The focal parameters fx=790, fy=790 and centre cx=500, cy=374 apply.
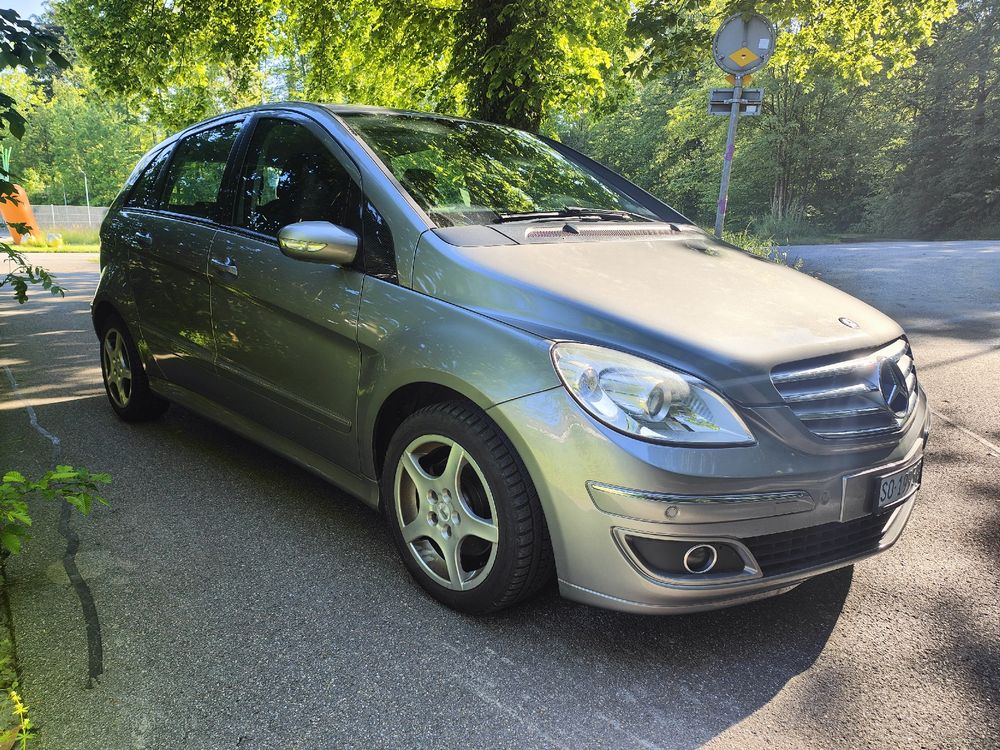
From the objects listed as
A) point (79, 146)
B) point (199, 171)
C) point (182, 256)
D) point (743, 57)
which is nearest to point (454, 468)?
point (182, 256)

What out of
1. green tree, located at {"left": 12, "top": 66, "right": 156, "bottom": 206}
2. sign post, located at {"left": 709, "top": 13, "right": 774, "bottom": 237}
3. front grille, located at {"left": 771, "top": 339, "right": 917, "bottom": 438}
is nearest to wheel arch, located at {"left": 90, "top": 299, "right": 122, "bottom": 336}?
front grille, located at {"left": 771, "top": 339, "right": 917, "bottom": 438}

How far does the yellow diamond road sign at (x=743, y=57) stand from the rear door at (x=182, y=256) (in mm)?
5186

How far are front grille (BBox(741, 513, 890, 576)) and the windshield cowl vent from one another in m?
1.34

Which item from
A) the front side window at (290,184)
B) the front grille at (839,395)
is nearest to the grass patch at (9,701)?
the front side window at (290,184)

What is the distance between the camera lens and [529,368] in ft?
7.72

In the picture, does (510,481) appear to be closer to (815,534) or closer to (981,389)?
(815,534)

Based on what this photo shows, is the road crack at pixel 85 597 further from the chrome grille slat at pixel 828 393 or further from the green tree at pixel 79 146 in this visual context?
the green tree at pixel 79 146

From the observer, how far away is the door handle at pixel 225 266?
3.48 metres

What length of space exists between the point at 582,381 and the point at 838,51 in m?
10.7

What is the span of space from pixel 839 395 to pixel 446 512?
1307 mm

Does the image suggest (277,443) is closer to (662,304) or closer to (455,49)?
(662,304)

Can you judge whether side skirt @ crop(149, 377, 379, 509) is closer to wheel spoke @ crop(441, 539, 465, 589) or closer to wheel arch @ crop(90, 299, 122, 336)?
wheel spoke @ crop(441, 539, 465, 589)

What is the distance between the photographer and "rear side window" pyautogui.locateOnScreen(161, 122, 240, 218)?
150 inches

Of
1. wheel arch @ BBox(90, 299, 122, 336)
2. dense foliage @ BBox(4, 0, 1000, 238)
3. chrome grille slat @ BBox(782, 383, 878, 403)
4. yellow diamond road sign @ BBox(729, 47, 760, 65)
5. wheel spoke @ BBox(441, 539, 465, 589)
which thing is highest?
dense foliage @ BBox(4, 0, 1000, 238)
